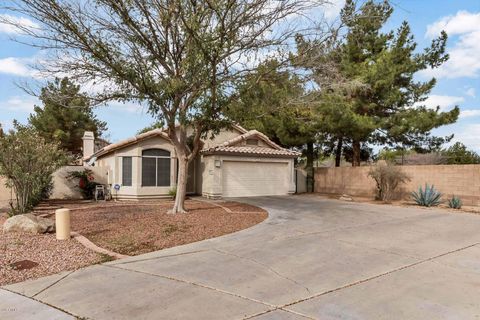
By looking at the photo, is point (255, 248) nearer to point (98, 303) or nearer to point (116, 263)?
point (116, 263)

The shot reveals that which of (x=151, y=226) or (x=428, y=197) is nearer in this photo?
(x=151, y=226)

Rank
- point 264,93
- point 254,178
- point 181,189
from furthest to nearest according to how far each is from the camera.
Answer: point 254,178 → point 264,93 → point 181,189

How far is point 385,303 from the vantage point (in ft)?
15.2

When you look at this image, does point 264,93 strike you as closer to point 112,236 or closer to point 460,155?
point 112,236

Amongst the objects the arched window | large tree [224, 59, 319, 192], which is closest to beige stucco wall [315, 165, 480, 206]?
large tree [224, 59, 319, 192]

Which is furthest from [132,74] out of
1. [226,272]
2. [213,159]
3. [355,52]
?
[355,52]

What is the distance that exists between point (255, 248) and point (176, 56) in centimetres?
672

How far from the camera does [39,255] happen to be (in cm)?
687

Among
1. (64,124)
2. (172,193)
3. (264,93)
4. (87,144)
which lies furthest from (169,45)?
(64,124)

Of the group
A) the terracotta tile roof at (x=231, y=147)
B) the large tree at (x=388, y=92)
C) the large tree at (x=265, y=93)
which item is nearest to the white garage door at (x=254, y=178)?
the terracotta tile roof at (x=231, y=147)

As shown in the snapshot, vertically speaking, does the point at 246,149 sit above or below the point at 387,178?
above

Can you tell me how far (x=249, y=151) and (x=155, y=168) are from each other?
16.9 ft

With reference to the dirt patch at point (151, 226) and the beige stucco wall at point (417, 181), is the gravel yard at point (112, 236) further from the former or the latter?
the beige stucco wall at point (417, 181)

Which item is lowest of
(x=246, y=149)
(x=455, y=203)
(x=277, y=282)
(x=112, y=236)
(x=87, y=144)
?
(x=277, y=282)
